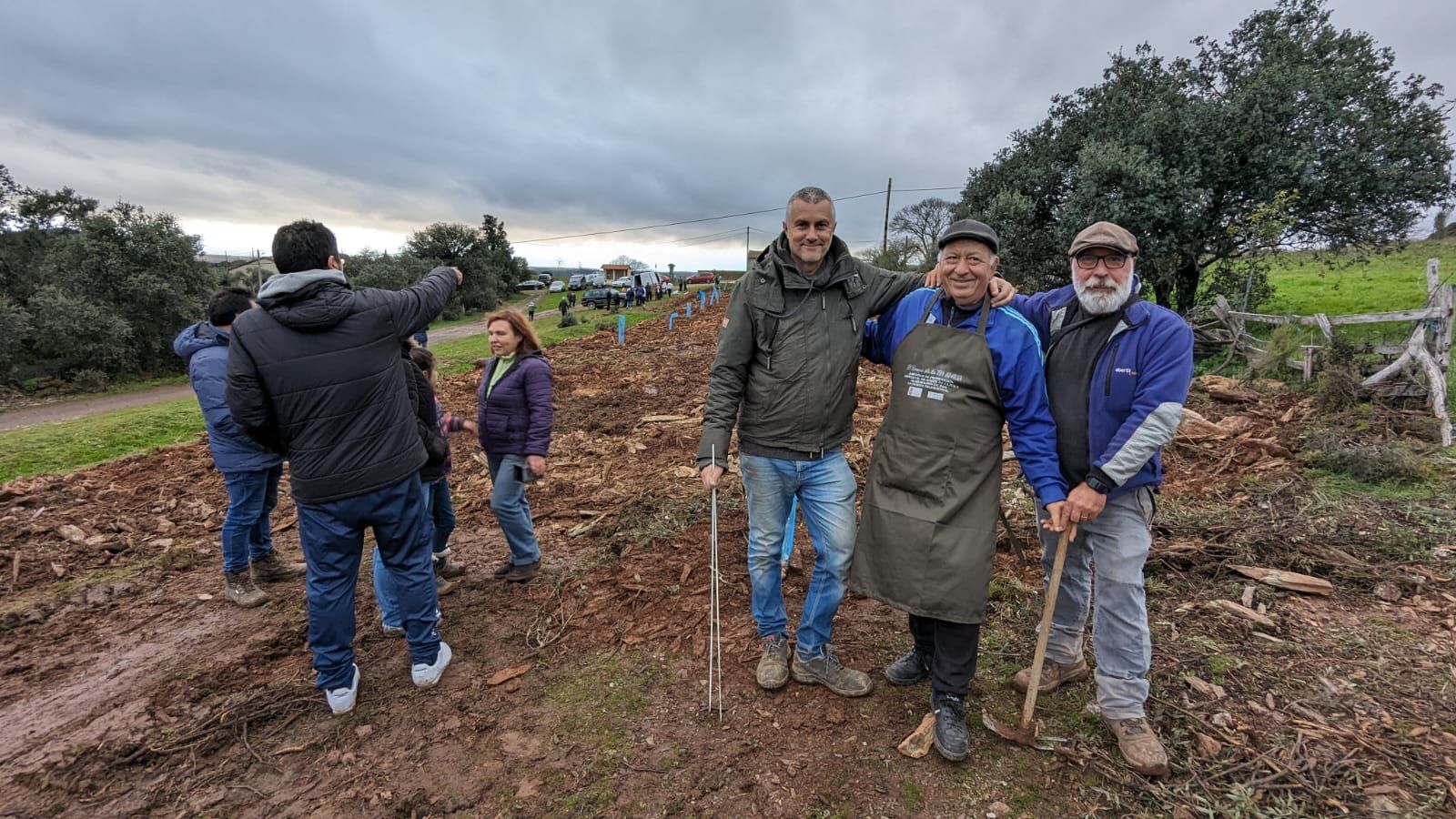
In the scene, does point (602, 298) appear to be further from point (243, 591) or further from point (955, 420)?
point (955, 420)

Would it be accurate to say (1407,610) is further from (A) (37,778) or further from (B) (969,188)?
(B) (969,188)

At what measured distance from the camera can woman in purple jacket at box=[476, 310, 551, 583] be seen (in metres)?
3.84

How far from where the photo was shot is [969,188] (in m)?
16.2

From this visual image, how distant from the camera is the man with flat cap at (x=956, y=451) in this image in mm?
2443

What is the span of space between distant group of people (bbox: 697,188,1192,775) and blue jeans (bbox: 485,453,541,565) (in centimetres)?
167

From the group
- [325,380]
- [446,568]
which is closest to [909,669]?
[325,380]

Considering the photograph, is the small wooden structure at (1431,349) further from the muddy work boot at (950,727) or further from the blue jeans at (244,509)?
the blue jeans at (244,509)

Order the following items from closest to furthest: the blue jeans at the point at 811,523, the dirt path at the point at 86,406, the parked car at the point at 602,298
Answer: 1. the blue jeans at the point at 811,523
2. the dirt path at the point at 86,406
3. the parked car at the point at 602,298

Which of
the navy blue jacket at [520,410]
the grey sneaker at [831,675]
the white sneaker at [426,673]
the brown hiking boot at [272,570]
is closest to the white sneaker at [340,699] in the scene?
the white sneaker at [426,673]

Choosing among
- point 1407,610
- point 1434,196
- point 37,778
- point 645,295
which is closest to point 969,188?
point 1434,196

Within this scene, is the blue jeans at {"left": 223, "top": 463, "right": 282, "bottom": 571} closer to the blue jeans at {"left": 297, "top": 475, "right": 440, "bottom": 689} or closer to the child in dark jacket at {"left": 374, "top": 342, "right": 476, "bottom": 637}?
the child in dark jacket at {"left": 374, "top": 342, "right": 476, "bottom": 637}

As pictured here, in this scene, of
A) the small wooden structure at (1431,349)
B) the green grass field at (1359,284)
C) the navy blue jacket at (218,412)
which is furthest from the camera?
the green grass field at (1359,284)

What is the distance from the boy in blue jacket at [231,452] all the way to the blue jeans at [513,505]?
1.38 m

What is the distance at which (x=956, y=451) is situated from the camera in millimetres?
2463
